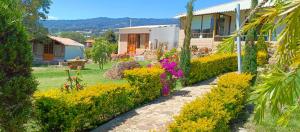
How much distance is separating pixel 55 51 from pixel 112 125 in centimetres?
4505


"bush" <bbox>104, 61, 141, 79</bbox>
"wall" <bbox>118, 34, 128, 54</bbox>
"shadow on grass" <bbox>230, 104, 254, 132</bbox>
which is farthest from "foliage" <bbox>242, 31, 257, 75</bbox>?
"wall" <bbox>118, 34, 128, 54</bbox>

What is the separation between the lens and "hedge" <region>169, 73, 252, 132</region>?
5859mm

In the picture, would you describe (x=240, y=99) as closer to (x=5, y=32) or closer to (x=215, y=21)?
(x=5, y=32)

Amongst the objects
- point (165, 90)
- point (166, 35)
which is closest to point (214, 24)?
point (166, 35)

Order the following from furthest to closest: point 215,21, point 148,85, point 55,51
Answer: point 55,51 → point 215,21 → point 148,85

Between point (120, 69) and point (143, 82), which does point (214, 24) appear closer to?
point (120, 69)

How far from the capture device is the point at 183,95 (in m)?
12.7

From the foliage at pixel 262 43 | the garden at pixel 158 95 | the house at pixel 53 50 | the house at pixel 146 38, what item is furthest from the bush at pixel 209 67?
the house at pixel 53 50

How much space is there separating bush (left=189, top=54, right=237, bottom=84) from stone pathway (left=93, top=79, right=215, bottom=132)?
316 cm

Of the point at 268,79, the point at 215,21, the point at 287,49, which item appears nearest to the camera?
the point at 268,79

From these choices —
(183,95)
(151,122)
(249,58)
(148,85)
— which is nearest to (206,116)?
(151,122)

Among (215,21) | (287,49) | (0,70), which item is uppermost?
(215,21)

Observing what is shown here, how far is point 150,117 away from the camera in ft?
30.9

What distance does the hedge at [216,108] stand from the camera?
5.86 metres
